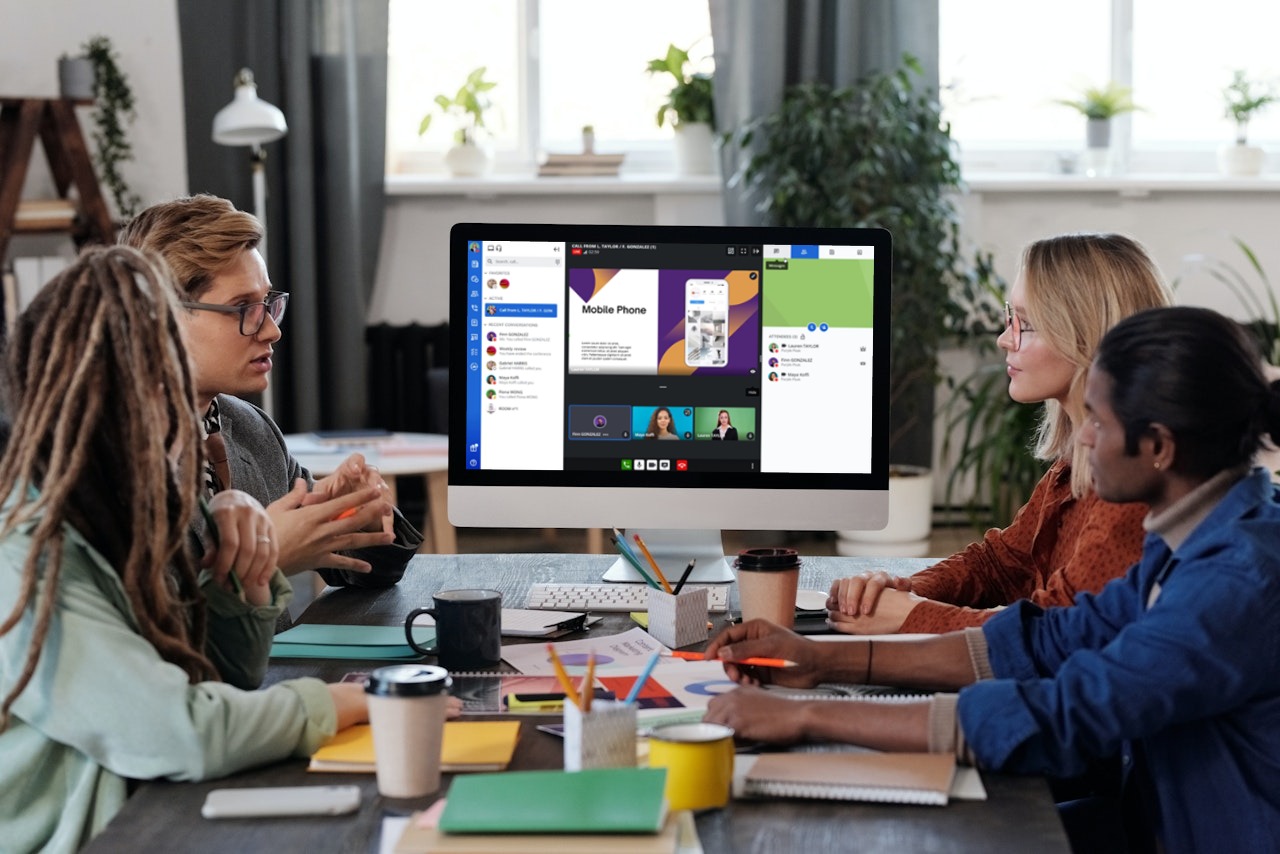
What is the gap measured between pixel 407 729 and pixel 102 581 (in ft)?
0.93

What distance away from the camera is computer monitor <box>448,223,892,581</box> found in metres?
1.89

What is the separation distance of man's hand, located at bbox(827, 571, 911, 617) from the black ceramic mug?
1.44 feet

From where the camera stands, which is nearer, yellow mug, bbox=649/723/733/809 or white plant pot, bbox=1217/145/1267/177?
yellow mug, bbox=649/723/733/809

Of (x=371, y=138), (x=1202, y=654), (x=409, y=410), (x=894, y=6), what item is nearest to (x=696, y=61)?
(x=894, y=6)

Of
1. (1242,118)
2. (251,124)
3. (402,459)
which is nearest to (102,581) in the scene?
(402,459)

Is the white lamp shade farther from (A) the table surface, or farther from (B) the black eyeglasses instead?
(A) the table surface

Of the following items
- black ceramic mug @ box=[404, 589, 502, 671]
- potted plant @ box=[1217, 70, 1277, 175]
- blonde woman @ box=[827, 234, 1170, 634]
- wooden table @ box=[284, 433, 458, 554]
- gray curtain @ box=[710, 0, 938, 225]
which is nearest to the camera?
black ceramic mug @ box=[404, 589, 502, 671]

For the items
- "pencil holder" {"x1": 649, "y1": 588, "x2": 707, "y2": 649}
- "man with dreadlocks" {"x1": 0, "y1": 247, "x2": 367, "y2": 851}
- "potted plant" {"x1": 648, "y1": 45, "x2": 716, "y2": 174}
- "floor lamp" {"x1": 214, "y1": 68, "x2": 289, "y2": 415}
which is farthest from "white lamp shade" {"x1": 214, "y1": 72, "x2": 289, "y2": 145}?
"man with dreadlocks" {"x1": 0, "y1": 247, "x2": 367, "y2": 851}

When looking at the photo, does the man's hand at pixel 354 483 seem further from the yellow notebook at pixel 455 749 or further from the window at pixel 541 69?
the window at pixel 541 69

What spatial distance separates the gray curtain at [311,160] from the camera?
4848mm

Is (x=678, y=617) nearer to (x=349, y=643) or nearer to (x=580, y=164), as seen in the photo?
(x=349, y=643)

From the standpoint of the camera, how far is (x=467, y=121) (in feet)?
16.9

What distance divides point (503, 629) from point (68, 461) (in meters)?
0.63

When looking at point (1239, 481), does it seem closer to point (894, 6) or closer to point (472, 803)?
point (472, 803)
